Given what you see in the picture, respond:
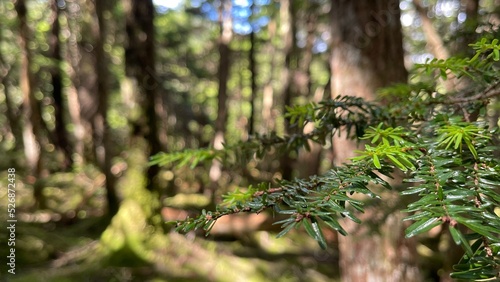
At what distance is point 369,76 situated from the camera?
2.61 m

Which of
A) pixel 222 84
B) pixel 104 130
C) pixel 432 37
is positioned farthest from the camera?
pixel 222 84

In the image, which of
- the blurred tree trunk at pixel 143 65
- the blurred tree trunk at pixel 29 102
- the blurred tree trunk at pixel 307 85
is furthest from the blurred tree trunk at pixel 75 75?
the blurred tree trunk at pixel 307 85

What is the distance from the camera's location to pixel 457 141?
2.70 feet

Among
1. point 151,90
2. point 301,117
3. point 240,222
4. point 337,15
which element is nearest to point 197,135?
point 240,222

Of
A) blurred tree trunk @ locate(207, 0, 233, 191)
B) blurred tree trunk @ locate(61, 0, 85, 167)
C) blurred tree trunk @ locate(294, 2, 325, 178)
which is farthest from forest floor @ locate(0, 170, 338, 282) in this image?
blurred tree trunk @ locate(61, 0, 85, 167)

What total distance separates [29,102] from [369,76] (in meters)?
6.86

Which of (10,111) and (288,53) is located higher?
(288,53)

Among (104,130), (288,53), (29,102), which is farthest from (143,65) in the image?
(288,53)

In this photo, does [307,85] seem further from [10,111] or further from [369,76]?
Result: [10,111]

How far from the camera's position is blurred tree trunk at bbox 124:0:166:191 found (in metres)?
4.63

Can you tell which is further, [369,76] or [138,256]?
[138,256]

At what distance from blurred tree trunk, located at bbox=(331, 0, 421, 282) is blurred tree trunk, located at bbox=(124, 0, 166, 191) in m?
2.82

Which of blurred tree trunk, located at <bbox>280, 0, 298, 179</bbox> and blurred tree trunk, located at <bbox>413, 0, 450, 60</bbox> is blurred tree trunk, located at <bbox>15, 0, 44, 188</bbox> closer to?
blurred tree trunk, located at <bbox>280, 0, 298, 179</bbox>

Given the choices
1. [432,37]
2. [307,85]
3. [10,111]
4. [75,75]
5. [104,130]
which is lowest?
[104,130]
